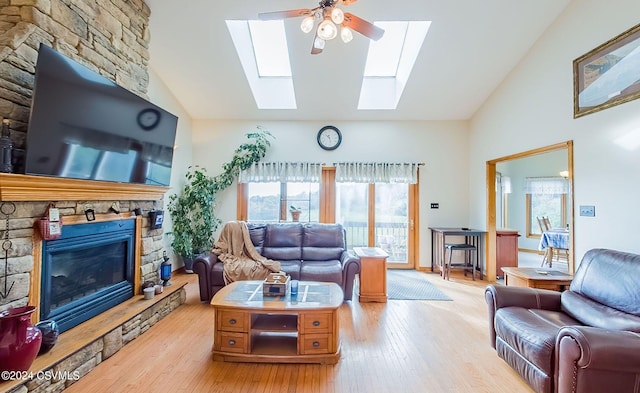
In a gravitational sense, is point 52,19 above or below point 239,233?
above

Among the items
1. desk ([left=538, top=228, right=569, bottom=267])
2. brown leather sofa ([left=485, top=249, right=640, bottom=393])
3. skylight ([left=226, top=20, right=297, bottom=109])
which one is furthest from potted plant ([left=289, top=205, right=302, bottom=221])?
desk ([left=538, top=228, right=569, bottom=267])

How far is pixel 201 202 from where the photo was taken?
505 cm

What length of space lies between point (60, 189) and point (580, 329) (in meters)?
3.63

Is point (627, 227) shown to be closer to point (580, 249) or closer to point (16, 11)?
point (580, 249)

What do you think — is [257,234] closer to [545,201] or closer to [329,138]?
[329,138]

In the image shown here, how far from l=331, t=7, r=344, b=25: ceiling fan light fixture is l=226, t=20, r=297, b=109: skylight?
6.91 feet

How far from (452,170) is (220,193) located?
14.9 feet

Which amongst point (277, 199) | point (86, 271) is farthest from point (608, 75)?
point (86, 271)

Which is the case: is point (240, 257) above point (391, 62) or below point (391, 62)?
below

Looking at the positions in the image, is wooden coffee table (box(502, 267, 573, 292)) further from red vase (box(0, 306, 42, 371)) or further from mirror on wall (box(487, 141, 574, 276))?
red vase (box(0, 306, 42, 371))

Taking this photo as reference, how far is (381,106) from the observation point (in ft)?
17.4

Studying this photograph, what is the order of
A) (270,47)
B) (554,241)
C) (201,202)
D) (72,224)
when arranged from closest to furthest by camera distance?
(72,224), (270,47), (201,202), (554,241)

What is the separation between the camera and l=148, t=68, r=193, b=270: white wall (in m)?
4.55

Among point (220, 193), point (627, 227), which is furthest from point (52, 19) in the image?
point (627, 227)
